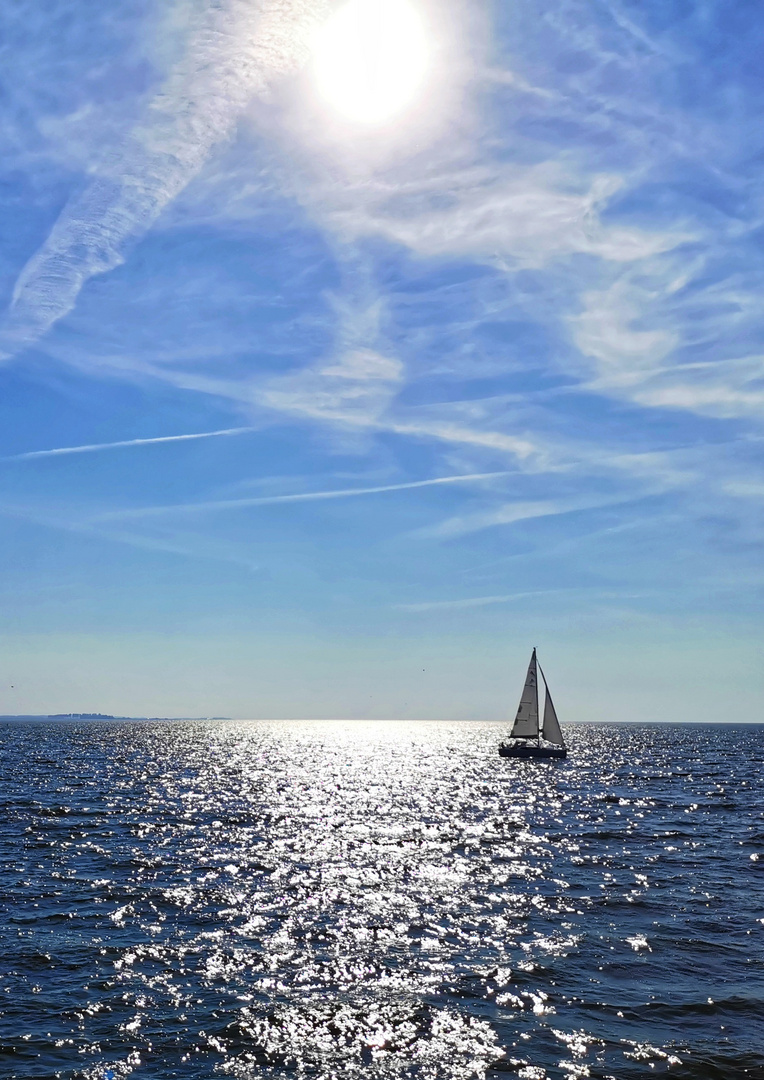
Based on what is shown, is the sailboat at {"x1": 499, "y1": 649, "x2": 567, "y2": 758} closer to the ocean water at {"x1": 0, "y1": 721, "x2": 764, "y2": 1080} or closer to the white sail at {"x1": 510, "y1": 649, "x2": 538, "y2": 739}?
the white sail at {"x1": 510, "y1": 649, "x2": 538, "y2": 739}

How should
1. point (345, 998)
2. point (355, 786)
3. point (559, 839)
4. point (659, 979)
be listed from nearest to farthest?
point (345, 998) → point (659, 979) → point (559, 839) → point (355, 786)

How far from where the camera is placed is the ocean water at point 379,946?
1864 centimetres

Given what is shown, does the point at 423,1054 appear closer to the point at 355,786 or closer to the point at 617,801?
the point at 617,801

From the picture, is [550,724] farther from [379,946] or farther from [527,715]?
[379,946]

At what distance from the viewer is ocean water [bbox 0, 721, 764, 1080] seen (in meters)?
18.6

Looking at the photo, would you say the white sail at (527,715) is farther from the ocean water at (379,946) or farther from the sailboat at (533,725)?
the ocean water at (379,946)

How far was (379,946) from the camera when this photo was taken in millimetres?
26719

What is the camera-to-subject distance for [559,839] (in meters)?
48.8

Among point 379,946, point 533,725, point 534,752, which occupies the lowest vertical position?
point 379,946

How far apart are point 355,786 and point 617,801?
31672mm

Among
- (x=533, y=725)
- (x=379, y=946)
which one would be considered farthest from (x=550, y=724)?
(x=379, y=946)

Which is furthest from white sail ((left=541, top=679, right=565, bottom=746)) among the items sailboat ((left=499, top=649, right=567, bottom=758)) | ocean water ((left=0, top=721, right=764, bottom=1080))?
ocean water ((left=0, top=721, right=764, bottom=1080))

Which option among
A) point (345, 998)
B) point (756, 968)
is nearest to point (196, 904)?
point (345, 998)

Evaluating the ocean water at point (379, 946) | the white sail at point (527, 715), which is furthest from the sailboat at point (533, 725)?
the ocean water at point (379, 946)
